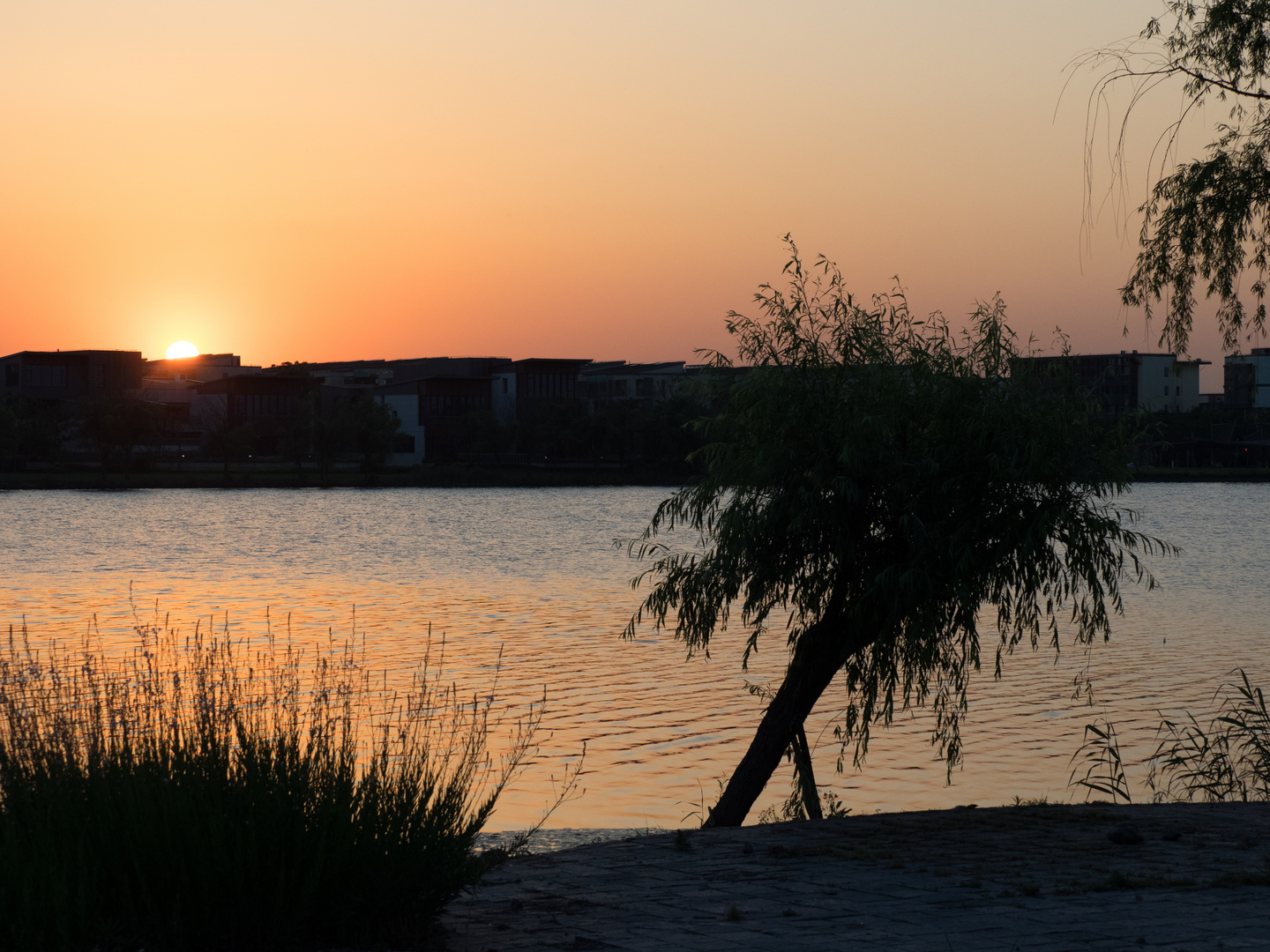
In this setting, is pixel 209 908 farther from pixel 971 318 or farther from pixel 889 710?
pixel 971 318

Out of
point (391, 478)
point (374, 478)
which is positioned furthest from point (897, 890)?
point (391, 478)

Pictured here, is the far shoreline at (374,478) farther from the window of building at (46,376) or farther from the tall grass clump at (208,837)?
the tall grass clump at (208,837)

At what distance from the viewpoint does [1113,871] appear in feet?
26.7

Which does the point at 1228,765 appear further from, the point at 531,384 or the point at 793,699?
the point at 531,384

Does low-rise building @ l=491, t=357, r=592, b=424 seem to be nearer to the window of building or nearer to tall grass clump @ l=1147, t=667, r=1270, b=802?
the window of building

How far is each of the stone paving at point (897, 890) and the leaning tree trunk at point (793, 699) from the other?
2.84 m

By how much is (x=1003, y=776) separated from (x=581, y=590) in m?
31.3

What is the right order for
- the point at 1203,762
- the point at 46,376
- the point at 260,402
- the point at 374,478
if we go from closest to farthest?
1. the point at 1203,762
2. the point at 374,478
3. the point at 46,376
4. the point at 260,402

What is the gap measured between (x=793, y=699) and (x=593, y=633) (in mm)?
23158

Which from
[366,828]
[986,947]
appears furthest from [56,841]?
[986,947]

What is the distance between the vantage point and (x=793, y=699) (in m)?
13.6

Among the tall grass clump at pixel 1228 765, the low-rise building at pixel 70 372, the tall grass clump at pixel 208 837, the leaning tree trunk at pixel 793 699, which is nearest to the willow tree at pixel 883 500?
the leaning tree trunk at pixel 793 699

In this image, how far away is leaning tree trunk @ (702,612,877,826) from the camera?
13484mm

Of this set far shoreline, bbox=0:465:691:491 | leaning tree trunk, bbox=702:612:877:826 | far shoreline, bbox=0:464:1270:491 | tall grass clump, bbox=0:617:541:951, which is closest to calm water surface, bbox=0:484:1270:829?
leaning tree trunk, bbox=702:612:877:826
